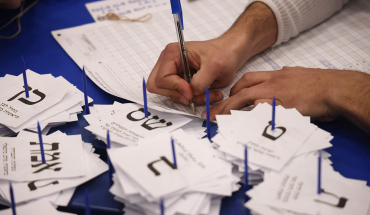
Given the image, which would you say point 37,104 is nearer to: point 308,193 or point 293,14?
point 308,193

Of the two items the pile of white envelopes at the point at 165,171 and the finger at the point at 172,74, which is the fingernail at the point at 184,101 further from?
the pile of white envelopes at the point at 165,171

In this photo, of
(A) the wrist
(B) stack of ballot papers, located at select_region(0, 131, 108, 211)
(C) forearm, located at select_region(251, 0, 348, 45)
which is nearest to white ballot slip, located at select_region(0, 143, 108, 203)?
(B) stack of ballot papers, located at select_region(0, 131, 108, 211)

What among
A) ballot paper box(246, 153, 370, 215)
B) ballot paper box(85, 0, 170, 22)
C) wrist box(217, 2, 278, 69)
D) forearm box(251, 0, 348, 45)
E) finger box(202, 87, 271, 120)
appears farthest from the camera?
ballot paper box(85, 0, 170, 22)

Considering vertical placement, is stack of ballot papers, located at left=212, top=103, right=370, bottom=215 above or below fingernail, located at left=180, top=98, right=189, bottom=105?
below

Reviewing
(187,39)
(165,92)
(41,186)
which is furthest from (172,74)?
(41,186)

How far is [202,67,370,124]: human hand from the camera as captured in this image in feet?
2.89

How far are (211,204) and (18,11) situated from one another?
1.23m

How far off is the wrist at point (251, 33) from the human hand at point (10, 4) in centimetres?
82

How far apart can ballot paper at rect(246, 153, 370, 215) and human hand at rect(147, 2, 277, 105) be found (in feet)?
1.17

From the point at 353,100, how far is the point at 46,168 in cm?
76

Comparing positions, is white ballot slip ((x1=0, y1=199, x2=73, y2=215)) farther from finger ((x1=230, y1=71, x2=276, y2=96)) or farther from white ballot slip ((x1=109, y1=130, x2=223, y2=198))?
finger ((x1=230, y1=71, x2=276, y2=96))

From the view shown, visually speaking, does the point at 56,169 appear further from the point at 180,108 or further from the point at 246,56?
the point at 246,56

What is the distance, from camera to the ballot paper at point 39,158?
0.75 m

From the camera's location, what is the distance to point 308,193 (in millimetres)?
677
